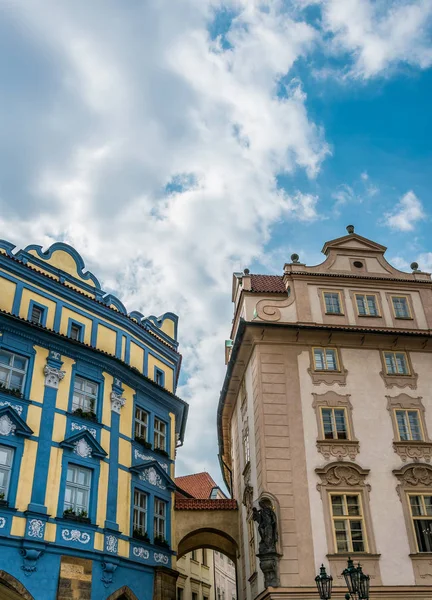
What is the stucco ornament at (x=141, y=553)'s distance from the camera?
22133mm

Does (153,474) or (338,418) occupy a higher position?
(338,418)

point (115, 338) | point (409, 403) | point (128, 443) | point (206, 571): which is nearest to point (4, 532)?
point (128, 443)

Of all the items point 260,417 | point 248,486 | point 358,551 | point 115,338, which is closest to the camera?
point 358,551

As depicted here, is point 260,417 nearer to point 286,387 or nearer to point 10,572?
point 286,387

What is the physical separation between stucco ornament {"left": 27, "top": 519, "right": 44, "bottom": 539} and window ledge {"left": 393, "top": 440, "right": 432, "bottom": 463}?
41.4ft

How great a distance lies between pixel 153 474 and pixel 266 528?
637cm

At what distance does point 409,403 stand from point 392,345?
2.55 meters

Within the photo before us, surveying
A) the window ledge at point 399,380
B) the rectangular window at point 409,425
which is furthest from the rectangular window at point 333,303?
the rectangular window at point 409,425

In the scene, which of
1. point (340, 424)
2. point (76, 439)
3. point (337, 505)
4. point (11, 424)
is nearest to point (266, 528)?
point (337, 505)

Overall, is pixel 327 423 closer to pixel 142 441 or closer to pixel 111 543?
pixel 142 441

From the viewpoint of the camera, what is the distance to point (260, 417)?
22.5m

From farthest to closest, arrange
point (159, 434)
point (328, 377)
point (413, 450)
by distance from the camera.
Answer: point (159, 434), point (328, 377), point (413, 450)

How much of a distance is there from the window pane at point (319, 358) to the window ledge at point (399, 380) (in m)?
2.40

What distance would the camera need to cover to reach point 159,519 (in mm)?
24406
